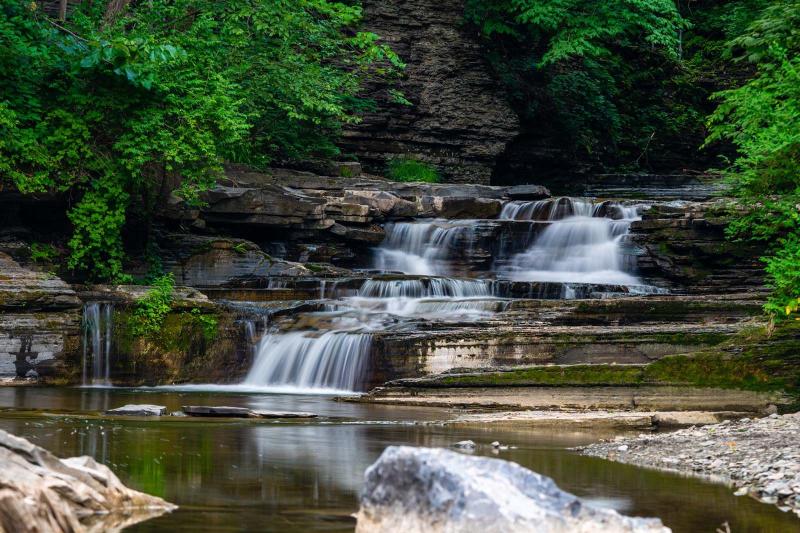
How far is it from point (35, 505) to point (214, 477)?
92.1 inches

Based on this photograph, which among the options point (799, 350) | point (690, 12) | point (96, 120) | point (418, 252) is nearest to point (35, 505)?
point (799, 350)

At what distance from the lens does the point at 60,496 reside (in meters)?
5.08

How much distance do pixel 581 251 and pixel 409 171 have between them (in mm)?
8500

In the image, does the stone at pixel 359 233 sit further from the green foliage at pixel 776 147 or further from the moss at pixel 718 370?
the moss at pixel 718 370

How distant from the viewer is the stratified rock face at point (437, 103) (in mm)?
31750

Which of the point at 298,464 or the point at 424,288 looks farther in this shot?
the point at 424,288

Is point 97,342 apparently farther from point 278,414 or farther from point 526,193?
point 526,193

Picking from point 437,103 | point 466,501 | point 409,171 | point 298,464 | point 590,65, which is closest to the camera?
point 466,501

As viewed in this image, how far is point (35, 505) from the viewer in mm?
4656

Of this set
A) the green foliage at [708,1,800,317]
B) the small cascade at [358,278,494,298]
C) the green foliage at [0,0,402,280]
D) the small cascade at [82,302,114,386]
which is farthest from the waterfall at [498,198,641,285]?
the small cascade at [82,302,114,386]

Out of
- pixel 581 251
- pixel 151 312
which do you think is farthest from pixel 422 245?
pixel 151 312

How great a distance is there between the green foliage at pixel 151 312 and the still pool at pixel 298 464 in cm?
429

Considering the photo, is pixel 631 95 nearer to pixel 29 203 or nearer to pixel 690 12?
pixel 690 12

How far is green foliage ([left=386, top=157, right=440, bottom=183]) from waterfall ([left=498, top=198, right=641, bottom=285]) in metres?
6.31
